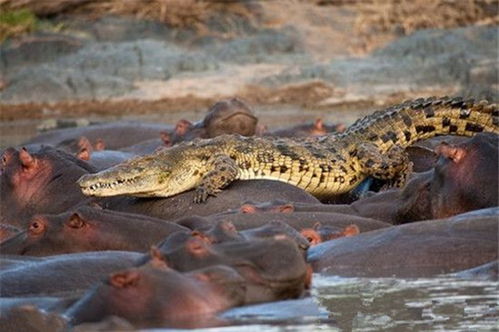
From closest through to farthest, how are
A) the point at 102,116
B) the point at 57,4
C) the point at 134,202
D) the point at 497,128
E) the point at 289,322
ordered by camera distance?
the point at 289,322 < the point at 134,202 < the point at 497,128 < the point at 102,116 < the point at 57,4

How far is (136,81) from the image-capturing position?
20578 millimetres

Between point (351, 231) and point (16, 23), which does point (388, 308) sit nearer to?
point (351, 231)

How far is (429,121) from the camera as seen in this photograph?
10828mm

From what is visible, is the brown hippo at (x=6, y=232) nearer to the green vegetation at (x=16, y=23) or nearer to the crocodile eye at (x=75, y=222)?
the crocodile eye at (x=75, y=222)

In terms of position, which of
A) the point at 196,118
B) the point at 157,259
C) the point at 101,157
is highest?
the point at 196,118

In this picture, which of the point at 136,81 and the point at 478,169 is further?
the point at 136,81

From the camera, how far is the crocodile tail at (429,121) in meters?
10.7

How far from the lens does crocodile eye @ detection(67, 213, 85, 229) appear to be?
799cm

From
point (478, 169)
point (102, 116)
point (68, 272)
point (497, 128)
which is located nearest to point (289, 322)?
point (68, 272)

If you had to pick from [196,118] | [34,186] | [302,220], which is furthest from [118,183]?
[196,118]

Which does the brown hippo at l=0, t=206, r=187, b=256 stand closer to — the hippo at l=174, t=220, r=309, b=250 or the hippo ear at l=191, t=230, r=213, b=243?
the hippo at l=174, t=220, r=309, b=250

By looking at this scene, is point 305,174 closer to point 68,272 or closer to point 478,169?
point 478,169

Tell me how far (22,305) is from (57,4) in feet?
51.3

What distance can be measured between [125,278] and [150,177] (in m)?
3.37
